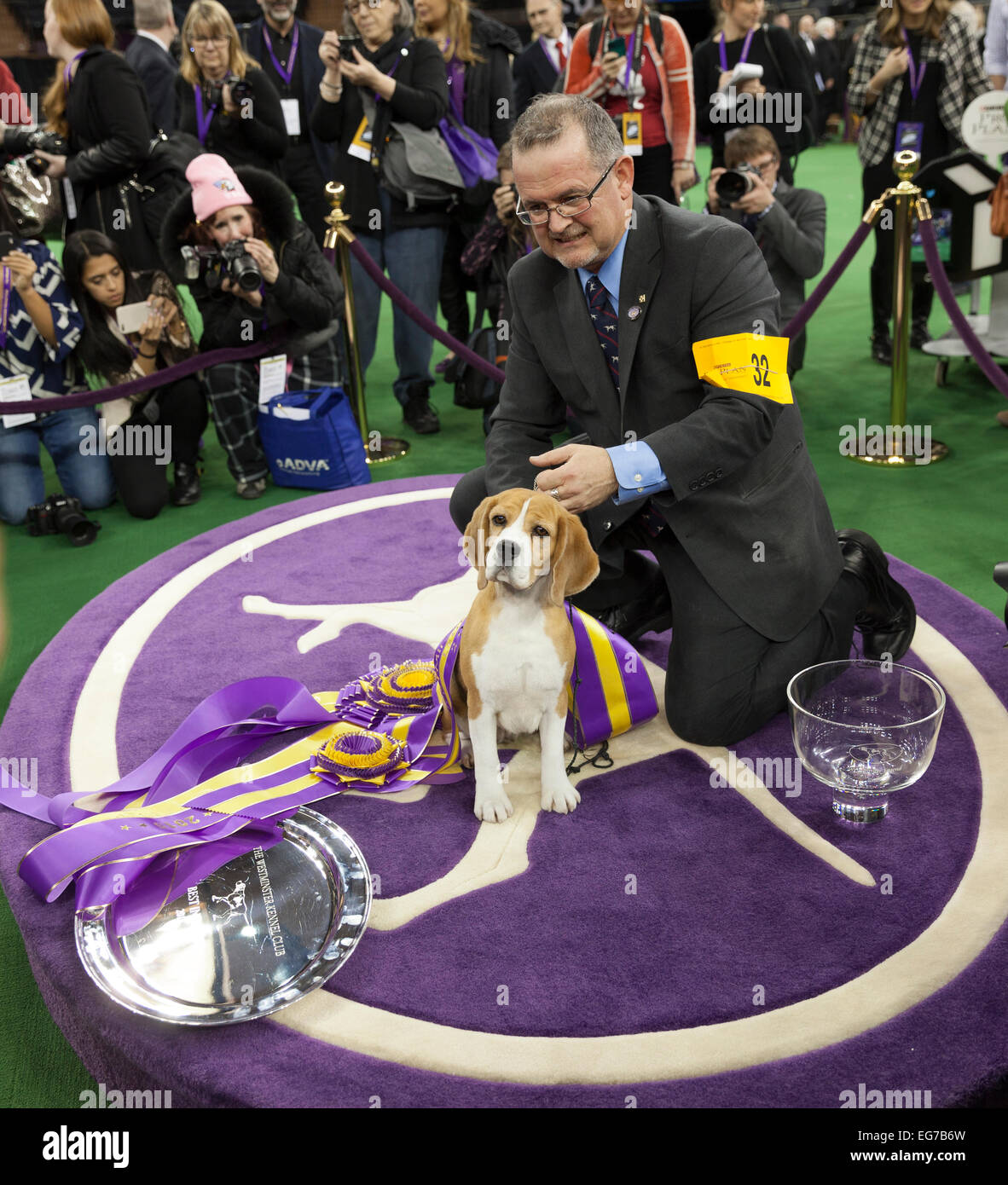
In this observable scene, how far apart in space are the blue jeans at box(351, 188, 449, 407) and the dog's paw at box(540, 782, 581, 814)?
9.45 feet

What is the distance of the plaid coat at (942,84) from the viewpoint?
4750 mm

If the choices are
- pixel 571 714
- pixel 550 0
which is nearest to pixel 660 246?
pixel 571 714

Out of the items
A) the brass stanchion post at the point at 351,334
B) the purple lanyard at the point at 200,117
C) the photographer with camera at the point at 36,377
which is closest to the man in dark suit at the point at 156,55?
the purple lanyard at the point at 200,117

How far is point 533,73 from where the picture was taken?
6.18 meters

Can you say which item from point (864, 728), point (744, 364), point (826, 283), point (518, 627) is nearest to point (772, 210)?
point (826, 283)

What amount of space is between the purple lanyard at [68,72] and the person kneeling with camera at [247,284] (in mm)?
974

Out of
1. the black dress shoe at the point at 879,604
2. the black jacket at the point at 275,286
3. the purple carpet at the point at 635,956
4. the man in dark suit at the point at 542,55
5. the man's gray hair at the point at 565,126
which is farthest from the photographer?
the man in dark suit at the point at 542,55

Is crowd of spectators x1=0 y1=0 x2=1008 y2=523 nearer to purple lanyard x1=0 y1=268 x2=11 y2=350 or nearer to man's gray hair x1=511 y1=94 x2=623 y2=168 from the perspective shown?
purple lanyard x1=0 y1=268 x2=11 y2=350

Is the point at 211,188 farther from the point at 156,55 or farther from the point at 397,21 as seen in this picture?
the point at 156,55

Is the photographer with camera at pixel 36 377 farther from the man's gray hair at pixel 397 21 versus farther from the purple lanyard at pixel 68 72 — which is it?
the man's gray hair at pixel 397 21

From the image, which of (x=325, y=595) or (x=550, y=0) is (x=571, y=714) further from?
(x=550, y=0)

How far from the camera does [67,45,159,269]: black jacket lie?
4.47 m

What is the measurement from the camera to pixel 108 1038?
1.74 m
